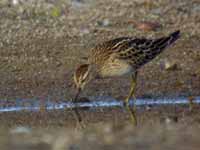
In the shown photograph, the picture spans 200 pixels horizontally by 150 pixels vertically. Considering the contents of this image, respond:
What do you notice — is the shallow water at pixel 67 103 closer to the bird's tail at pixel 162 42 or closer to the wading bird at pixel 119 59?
the wading bird at pixel 119 59

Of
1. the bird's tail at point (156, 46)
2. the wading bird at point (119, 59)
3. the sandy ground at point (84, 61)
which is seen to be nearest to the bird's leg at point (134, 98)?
the wading bird at point (119, 59)

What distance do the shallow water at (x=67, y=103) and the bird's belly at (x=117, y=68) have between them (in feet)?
1.20

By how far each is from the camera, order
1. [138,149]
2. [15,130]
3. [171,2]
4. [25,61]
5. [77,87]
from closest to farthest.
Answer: [138,149] < [15,130] < [77,87] < [25,61] < [171,2]

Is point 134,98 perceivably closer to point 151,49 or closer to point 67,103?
point 151,49

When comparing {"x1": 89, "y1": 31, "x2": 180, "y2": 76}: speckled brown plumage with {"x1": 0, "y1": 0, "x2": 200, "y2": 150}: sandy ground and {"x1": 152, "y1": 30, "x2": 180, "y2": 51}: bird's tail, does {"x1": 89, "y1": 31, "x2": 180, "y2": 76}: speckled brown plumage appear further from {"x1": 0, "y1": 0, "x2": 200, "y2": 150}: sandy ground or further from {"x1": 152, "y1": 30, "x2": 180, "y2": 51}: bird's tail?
{"x1": 0, "y1": 0, "x2": 200, "y2": 150}: sandy ground

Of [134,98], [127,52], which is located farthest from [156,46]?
[134,98]

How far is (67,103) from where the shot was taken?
12.6m

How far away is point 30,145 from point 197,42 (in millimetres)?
5941

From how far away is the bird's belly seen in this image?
41.9ft

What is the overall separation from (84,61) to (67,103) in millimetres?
1818

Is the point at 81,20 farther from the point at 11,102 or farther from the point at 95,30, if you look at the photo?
the point at 11,102

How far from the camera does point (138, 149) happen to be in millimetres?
9547

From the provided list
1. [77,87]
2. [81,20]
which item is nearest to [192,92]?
[77,87]

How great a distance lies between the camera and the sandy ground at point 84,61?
10.3 metres
